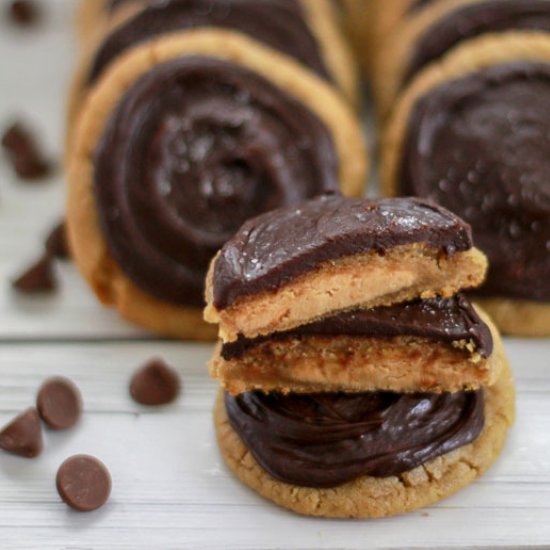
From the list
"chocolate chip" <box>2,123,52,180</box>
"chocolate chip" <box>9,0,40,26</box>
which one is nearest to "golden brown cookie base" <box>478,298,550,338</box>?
"chocolate chip" <box>2,123,52,180</box>

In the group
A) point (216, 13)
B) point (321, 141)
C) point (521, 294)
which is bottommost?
point (521, 294)

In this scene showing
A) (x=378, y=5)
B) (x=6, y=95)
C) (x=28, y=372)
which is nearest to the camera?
(x=28, y=372)

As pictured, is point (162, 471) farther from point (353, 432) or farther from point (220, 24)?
point (220, 24)

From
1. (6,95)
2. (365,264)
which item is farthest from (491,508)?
(6,95)

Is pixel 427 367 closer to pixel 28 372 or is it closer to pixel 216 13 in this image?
pixel 28 372

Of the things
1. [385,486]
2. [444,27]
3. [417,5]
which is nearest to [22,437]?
[385,486]

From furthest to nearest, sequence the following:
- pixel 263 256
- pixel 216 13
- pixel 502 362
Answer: pixel 216 13 → pixel 502 362 → pixel 263 256

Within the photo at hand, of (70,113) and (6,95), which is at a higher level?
(70,113)

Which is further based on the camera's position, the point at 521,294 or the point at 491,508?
the point at 521,294
